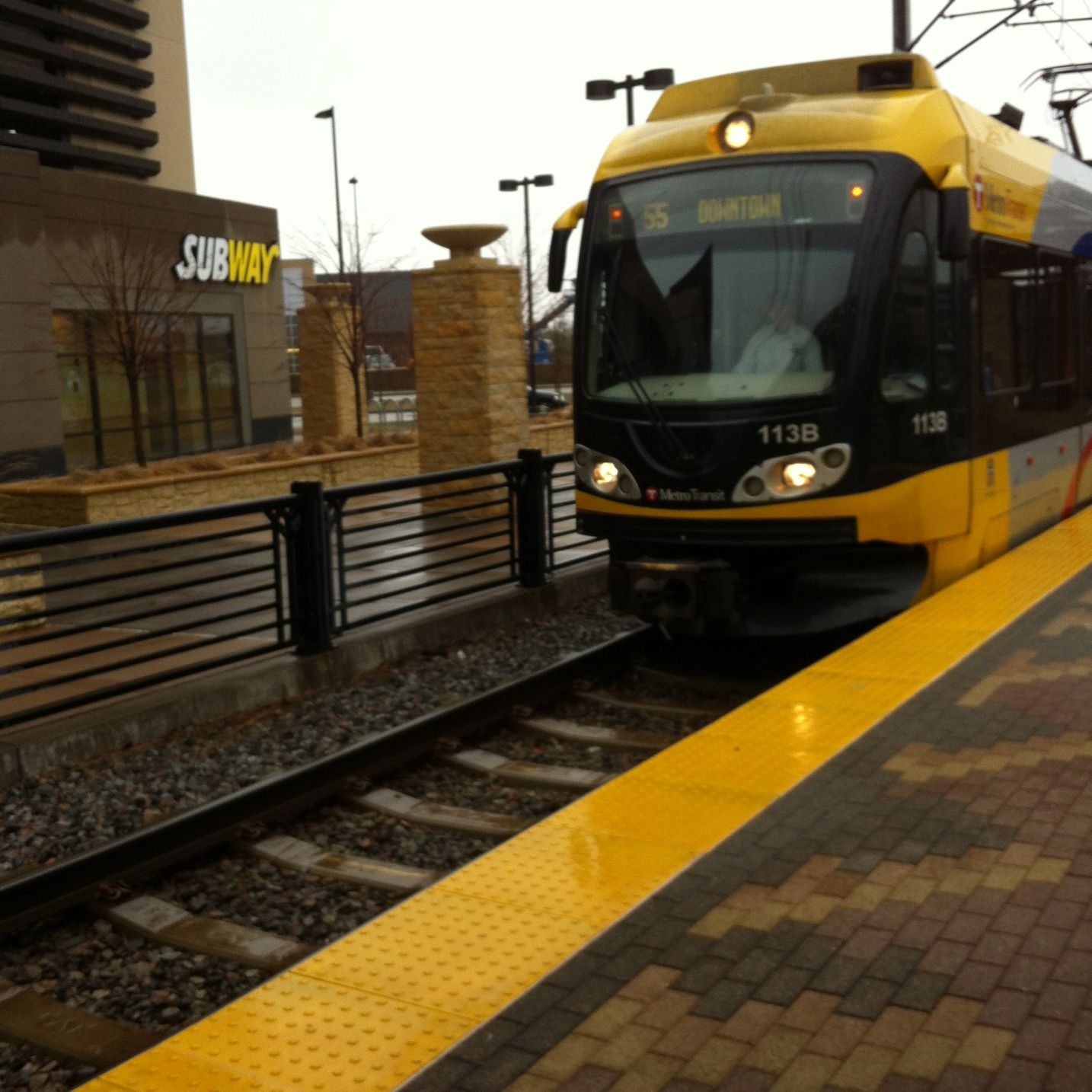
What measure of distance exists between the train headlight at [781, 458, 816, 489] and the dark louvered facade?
848 inches

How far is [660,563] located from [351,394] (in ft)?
69.3

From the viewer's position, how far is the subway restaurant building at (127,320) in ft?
74.9

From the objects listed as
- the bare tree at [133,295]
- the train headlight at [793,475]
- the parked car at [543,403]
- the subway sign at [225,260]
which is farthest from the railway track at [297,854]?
the parked car at [543,403]

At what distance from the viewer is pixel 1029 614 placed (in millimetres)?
7945

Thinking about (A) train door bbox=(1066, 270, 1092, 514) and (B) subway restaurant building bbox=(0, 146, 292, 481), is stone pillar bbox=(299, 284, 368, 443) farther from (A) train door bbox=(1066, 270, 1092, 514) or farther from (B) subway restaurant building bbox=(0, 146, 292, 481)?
(A) train door bbox=(1066, 270, 1092, 514)

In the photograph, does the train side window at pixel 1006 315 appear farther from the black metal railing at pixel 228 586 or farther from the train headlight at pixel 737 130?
the black metal railing at pixel 228 586

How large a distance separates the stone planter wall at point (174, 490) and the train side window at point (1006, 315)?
25.9 feet

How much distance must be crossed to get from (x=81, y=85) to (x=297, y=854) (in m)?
26.5

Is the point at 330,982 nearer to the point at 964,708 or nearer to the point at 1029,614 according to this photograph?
the point at 964,708

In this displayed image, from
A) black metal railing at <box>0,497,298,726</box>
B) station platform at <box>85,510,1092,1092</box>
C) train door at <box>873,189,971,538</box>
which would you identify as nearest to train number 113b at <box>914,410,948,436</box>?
train door at <box>873,189,971,538</box>

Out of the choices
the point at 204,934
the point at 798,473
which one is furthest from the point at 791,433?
the point at 204,934

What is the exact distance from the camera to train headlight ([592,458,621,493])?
8.77 metres

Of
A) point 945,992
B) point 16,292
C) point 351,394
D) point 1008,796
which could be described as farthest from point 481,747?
point 351,394

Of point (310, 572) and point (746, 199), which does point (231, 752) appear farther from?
point (746, 199)
